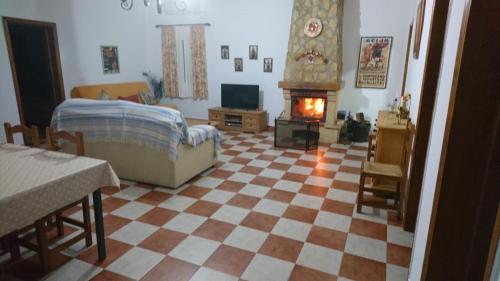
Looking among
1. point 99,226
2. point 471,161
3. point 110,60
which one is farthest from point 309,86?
point 471,161

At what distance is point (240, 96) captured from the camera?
20.6 feet

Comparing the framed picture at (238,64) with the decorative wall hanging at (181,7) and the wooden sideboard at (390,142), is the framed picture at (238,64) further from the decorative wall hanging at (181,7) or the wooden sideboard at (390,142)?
the wooden sideboard at (390,142)

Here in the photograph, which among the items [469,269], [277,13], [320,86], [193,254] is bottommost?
[193,254]

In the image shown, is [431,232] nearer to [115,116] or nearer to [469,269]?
[469,269]

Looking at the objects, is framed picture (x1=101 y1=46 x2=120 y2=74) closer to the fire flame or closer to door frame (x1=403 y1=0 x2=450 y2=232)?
the fire flame

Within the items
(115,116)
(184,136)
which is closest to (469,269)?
(184,136)

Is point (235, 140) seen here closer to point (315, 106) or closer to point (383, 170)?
point (315, 106)

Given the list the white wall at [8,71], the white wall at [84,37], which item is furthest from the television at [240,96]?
the white wall at [8,71]

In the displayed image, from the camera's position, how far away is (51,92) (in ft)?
17.8

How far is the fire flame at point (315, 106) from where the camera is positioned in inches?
223

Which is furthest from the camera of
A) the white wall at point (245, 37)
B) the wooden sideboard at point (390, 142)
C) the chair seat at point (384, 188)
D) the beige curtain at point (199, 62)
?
the beige curtain at point (199, 62)

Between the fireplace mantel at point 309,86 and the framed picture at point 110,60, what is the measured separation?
135 inches

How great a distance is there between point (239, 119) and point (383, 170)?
3.83 metres

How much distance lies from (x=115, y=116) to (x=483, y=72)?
3355 mm
